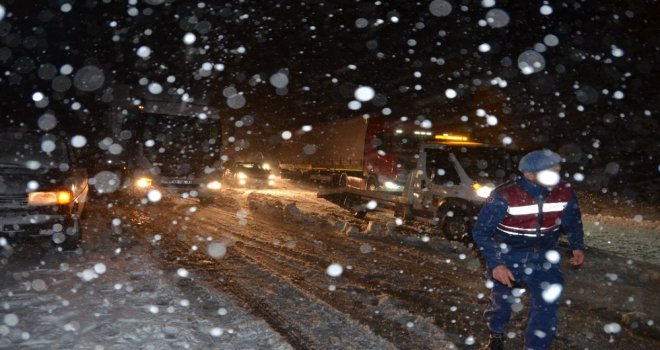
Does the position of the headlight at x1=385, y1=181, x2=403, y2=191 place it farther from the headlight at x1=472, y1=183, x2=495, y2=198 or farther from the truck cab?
the headlight at x1=472, y1=183, x2=495, y2=198

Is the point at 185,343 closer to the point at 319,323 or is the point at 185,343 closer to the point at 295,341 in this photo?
the point at 295,341

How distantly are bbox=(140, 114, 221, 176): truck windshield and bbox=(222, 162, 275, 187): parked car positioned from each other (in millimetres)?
9419

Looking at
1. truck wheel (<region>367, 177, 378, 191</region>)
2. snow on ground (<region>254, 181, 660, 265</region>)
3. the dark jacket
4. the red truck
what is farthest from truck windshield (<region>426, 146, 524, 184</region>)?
truck wheel (<region>367, 177, 378, 191</region>)

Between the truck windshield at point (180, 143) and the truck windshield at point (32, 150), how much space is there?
6.47 meters

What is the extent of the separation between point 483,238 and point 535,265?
1.40 ft

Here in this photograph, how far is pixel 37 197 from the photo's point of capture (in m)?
6.98

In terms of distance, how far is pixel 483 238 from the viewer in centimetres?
377

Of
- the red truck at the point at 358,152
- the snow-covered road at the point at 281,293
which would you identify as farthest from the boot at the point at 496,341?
the red truck at the point at 358,152

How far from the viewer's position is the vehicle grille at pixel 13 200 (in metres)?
6.82

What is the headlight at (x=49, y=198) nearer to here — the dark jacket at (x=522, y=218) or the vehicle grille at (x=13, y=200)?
the vehicle grille at (x=13, y=200)

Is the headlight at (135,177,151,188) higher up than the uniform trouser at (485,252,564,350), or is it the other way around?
the uniform trouser at (485,252,564,350)

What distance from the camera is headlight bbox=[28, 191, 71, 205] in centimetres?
696

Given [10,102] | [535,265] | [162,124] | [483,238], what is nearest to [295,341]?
[483,238]

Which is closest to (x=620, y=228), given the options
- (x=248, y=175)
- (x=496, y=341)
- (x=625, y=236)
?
(x=625, y=236)
